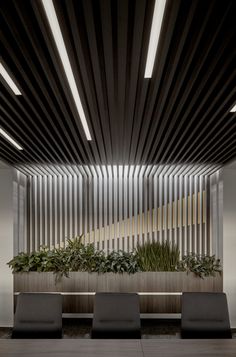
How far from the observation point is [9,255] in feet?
23.6

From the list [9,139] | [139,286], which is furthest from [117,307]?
[139,286]

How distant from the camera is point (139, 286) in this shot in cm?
672

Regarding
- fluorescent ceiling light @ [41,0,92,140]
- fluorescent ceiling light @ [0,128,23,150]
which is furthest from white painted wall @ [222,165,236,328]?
fluorescent ceiling light @ [41,0,92,140]

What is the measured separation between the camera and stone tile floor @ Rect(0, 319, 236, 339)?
6.27 meters

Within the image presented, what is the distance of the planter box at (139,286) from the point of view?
22.0 feet

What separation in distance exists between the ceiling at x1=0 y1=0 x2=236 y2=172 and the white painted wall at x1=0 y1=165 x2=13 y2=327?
228cm

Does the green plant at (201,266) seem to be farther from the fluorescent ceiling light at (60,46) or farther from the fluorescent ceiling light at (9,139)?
the fluorescent ceiling light at (60,46)

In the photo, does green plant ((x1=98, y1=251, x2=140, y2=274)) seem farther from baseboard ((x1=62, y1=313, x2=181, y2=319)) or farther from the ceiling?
the ceiling

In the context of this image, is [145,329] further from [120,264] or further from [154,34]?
[154,34]

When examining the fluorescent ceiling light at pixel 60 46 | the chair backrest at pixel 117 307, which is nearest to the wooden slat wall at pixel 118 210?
the chair backrest at pixel 117 307

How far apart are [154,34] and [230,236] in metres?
5.84

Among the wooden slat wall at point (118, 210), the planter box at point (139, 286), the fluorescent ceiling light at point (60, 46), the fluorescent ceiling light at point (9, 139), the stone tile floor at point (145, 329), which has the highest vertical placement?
the fluorescent ceiling light at point (60, 46)

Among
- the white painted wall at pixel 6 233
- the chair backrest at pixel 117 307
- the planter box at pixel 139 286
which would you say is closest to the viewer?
the chair backrest at pixel 117 307

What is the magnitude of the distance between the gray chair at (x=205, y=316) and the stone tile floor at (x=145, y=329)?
7.50 ft
